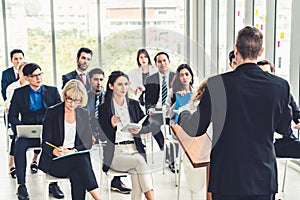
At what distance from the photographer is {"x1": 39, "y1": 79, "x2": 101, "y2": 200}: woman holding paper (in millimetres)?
3445

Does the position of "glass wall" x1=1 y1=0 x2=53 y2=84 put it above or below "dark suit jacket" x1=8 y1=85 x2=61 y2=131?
above

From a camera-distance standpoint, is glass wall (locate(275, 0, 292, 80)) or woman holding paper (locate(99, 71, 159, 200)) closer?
woman holding paper (locate(99, 71, 159, 200))

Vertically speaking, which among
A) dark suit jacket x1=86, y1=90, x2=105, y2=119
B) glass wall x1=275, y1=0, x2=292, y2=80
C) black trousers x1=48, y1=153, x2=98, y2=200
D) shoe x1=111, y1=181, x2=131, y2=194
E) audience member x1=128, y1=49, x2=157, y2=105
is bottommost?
shoe x1=111, y1=181, x2=131, y2=194

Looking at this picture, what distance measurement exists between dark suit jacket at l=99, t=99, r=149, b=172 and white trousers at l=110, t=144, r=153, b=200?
47 mm

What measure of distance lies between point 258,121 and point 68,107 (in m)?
1.93

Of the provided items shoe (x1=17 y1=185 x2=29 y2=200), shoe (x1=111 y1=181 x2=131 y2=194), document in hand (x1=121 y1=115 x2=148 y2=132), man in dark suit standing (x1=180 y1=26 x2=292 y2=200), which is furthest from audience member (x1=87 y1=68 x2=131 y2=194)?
man in dark suit standing (x1=180 y1=26 x2=292 y2=200)

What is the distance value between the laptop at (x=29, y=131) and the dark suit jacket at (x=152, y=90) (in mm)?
1026

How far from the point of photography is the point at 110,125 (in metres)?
3.32

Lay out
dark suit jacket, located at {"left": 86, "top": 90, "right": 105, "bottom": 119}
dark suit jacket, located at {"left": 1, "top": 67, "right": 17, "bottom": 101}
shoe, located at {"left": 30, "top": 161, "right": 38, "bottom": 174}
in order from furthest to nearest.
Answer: dark suit jacket, located at {"left": 1, "top": 67, "right": 17, "bottom": 101}, shoe, located at {"left": 30, "top": 161, "right": 38, "bottom": 174}, dark suit jacket, located at {"left": 86, "top": 90, "right": 105, "bottom": 119}

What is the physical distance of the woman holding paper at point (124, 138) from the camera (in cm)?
339

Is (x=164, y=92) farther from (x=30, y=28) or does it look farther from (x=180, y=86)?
(x=30, y=28)

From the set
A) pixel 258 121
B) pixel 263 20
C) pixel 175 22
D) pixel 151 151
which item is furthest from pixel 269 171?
pixel 175 22

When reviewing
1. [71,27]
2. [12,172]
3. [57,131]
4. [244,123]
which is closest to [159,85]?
[57,131]

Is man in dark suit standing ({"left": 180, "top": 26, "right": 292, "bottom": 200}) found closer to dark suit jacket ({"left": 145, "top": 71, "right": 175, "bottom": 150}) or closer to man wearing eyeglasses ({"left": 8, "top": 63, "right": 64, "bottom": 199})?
dark suit jacket ({"left": 145, "top": 71, "right": 175, "bottom": 150})
